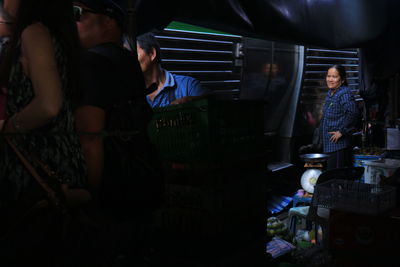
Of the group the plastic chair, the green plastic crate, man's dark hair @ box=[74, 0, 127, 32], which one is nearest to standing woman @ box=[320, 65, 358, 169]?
the plastic chair

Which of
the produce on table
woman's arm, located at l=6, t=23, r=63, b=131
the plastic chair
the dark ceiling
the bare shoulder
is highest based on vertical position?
the dark ceiling

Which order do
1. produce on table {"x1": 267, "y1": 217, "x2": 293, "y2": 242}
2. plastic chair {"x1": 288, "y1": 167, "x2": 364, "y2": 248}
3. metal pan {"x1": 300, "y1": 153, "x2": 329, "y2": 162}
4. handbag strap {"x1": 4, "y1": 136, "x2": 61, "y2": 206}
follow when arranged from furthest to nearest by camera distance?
metal pan {"x1": 300, "y1": 153, "x2": 329, "y2": 162} < produce on table {"x1": 267, "y1": 217, "x2": 293, "y2": 242} < plastic chair {"x1": 288, "y1": 167, "x2": 364, "y2": 248} < handbag strap {"x1": 4, "y1": 136, "x2": 61, "y2": 206}

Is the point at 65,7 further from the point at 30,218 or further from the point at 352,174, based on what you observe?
the point at 352,174

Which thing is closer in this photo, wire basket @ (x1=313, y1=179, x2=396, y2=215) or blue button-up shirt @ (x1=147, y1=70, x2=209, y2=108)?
wire basket @ (x1=313, y1=179, x2=396, y2=215)

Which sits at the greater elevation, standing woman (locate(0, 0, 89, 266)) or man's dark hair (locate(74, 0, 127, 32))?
man's dark hair (locate(74, 0, 127, 32))

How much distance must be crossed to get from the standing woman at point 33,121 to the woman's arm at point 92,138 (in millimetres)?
159

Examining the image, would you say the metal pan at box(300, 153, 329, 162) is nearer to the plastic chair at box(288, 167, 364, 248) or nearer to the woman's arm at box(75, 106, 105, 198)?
the plastic chair at box(288, 167, 364, 248)

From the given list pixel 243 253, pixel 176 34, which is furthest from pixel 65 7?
pixel 176 34

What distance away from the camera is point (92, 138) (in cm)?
223

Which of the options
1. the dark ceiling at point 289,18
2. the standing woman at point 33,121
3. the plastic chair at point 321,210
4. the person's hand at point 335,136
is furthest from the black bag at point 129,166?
the person's hand at point 335,136

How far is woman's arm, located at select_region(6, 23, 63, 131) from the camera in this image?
194 centimetres

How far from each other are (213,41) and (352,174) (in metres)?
2.81

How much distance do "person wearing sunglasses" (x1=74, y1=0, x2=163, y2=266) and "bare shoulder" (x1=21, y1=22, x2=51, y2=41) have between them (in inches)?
11.1

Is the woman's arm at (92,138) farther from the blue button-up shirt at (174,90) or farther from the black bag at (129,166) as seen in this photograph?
the blue button-up shirt at (174,90)
